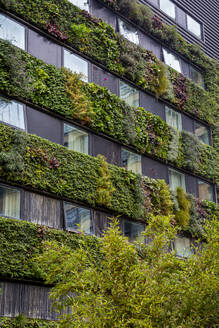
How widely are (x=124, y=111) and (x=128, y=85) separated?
5.17 ft

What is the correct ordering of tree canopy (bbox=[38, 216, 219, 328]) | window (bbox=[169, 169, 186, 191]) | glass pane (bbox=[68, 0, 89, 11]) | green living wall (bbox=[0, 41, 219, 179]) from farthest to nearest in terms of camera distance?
1. window (bbox=[169, 169, 186, 191])
2. glass pane (bbox=[68, 0, 89, 11])
3. green living wall (bbox=[0, 41, 219, 179])
4. tree canopy (bbox=[38, 216, 219, 328])

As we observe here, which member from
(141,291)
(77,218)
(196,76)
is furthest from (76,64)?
(141,291)

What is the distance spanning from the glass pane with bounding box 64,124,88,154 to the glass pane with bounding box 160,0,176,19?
9.27 metres

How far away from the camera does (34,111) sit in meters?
16.0

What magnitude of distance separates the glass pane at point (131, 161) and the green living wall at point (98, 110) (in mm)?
315

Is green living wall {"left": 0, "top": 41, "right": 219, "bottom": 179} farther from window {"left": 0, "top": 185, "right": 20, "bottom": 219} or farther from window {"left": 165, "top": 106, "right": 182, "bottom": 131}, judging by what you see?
window {"left": 0, "top": 185, "right": 20, "bottom": 219}

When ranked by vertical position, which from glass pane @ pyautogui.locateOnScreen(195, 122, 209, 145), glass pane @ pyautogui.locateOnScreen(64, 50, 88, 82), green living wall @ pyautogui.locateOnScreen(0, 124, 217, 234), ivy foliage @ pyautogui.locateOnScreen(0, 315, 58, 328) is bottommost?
ivy foliage @ pyautogui.locateOnScreen(0, 315, 58, 328)

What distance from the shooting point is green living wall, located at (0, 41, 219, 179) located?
15.6 meters

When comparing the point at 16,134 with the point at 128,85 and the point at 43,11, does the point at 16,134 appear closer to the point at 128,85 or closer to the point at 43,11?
the point at 43,11

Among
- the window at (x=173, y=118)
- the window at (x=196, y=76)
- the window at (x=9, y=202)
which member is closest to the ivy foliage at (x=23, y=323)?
the window at (x=9, y=202)

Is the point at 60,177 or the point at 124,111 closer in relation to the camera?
the point at 60,177

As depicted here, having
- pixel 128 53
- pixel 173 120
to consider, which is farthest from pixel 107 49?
pixel 173 120

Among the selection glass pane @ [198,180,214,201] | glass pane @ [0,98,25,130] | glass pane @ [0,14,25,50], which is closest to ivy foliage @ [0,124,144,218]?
glass pane @ [0,98,25,130]

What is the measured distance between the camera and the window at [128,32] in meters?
20.8
